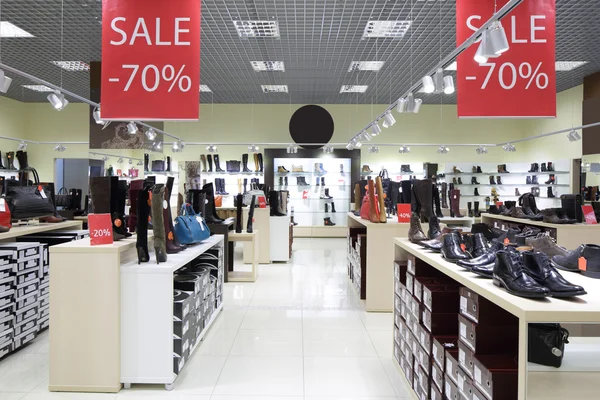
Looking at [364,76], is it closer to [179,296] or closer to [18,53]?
[18,53]

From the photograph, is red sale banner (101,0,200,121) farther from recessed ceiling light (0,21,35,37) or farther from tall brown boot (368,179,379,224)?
recessed ceiling light (0,21,35,37)

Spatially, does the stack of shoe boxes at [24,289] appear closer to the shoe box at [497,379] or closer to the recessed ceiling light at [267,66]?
the shoe box at [497,379]

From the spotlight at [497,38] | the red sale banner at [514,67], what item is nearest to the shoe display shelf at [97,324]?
the spotlight at [497,38]

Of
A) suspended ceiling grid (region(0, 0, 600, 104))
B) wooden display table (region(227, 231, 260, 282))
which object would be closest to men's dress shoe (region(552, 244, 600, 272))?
wooden display table (region(227, 231, 260, 282))

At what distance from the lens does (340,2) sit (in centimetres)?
610

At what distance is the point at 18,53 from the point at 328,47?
5.99 metres

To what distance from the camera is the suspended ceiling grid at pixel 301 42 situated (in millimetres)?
6242

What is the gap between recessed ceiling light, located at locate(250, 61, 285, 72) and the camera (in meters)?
8.94

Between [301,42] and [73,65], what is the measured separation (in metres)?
4.98

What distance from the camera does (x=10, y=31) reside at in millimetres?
7094

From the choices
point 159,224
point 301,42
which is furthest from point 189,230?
point 301,42

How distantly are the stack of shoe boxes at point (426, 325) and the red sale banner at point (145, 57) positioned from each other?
2.23 meters

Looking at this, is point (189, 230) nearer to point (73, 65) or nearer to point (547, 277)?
point (547, 277)

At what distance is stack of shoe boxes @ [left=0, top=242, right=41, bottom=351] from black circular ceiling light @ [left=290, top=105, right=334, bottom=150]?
856 centimetres
